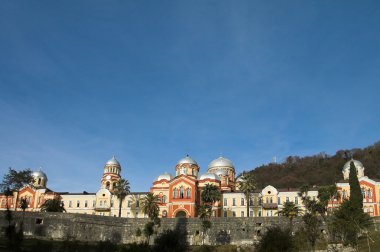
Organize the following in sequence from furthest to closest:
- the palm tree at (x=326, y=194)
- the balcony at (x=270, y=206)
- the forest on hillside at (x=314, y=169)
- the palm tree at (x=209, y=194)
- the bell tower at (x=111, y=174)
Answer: the forest on hillside at (x=314, y=169) < the bell tower at (x=111, y=174) < the balcony at (x=270, y=206) < the palm tree at (x=209, y=194) < the palm tree at (x=326, y=194)

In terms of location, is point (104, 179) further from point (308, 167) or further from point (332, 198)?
point (308, 167)

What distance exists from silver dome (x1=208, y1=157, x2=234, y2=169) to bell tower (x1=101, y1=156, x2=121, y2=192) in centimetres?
2296

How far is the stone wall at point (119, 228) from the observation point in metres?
70.1

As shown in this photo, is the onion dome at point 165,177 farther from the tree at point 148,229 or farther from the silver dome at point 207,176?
the tree at point 148,229

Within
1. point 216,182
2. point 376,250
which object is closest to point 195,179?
point 216,182

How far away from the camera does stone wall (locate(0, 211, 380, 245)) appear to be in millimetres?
70125

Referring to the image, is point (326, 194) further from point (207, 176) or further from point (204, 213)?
point (207, 176)

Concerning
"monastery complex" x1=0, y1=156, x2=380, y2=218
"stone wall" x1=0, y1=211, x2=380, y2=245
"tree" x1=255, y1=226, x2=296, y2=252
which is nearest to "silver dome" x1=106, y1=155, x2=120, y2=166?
"monastery complex" x1=0, y1=156, x2=380, y2=218

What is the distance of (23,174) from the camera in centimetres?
10106

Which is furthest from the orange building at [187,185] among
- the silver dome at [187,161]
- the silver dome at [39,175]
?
the silver dome at [39,175]

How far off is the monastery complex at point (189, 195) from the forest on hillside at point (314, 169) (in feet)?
159

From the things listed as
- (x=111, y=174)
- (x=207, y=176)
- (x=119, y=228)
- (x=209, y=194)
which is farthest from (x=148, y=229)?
(x=111, y=174)

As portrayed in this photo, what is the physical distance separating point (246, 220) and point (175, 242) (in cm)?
2657

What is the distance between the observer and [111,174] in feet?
342
